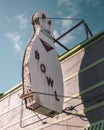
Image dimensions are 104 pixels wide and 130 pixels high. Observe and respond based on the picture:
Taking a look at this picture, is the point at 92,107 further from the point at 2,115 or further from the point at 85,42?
the point at 2,115

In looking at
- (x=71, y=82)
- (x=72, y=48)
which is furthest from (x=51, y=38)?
(x=71, y=82)

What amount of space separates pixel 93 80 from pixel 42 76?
2140 mm

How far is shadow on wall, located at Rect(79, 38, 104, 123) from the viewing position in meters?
10.4

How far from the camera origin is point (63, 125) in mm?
11711

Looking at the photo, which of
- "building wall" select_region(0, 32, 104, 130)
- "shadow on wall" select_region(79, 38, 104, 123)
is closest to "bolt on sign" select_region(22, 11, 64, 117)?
"building wall" select_region(0, 32, 104, 130)

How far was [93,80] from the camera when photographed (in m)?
11.0

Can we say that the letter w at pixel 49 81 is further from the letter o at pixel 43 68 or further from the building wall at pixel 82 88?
the building wall at pixel 82 88

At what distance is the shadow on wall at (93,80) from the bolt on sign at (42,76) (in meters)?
1.00

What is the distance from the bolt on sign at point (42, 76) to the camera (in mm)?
9734

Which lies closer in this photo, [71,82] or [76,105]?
[76,105]

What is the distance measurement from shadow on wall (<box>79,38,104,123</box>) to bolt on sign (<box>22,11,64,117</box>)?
100 centimetres

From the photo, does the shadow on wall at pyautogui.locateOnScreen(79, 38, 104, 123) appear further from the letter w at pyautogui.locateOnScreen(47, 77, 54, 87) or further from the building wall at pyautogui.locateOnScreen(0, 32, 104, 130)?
the letter w at pyautogui.locateOnScreen(47, 77, 54, 87)

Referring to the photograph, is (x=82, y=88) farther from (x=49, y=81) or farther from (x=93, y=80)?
(x=49, y=81)

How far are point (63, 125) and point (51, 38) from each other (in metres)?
3.80
